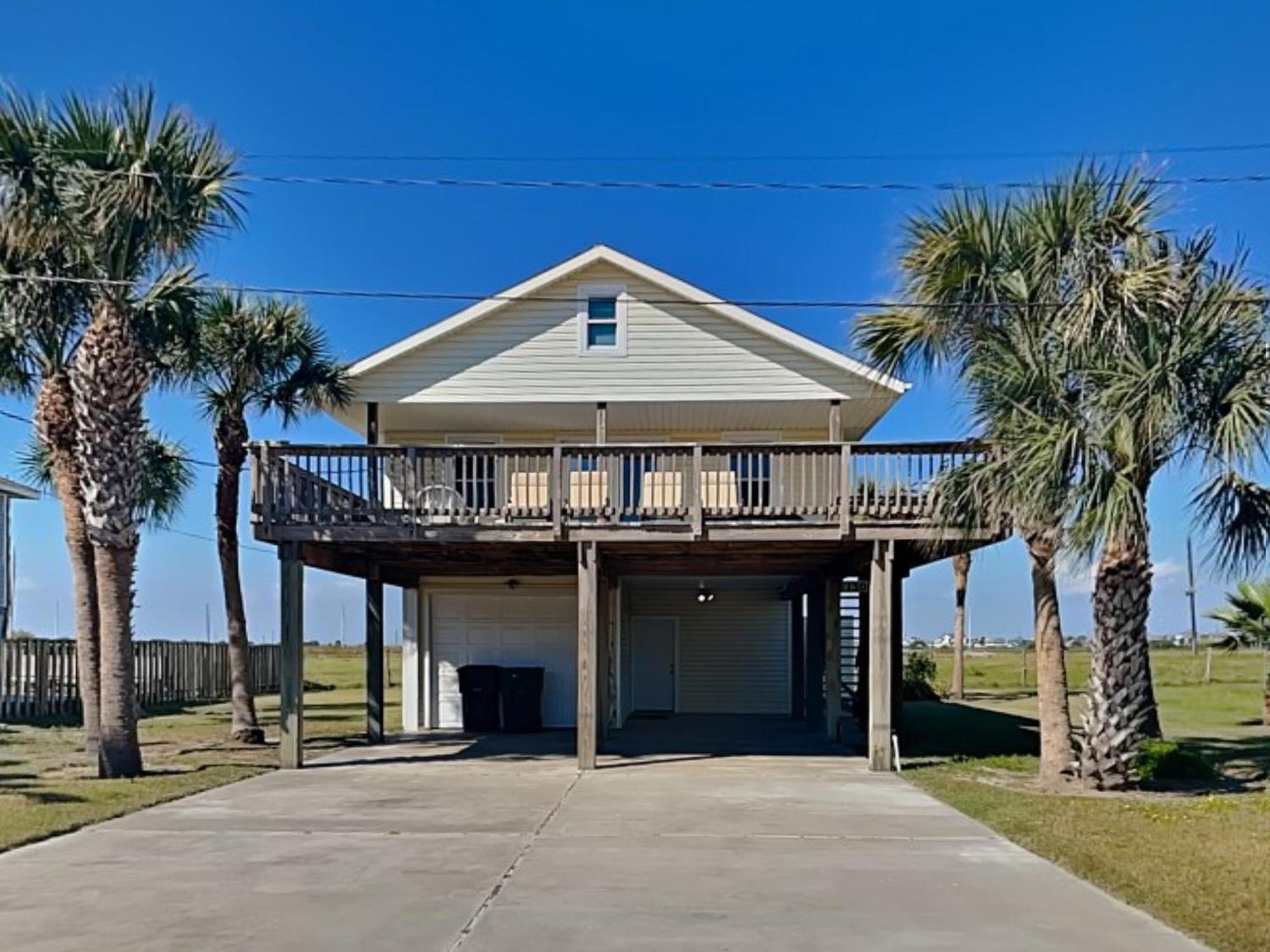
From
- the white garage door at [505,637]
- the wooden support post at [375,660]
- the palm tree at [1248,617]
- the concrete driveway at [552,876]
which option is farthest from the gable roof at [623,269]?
the palm tree at [1248,617]

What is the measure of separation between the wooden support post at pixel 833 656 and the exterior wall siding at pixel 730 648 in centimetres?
430

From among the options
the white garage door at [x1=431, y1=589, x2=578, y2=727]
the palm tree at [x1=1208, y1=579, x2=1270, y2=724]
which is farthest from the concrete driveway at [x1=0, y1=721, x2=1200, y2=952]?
the palm tree at [x1=1208, y1=579, x2=1270, y2=724]

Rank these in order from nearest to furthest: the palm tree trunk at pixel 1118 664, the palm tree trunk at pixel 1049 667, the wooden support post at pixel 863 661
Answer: the palm tree trunk at pixel 1118 664, the palm tree trunk at pixel 1049 667, the wooden support post at pixel 863 661

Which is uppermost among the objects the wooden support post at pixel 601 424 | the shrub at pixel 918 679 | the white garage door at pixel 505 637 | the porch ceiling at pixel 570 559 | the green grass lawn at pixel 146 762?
the wooden support post at pixel 601 424

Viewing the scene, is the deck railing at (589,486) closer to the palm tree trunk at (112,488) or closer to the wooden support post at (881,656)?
the wooden support post at (881,656)

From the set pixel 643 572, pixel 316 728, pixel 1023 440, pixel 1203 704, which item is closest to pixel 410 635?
pixel 316 728

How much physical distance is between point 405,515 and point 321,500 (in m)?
1.02

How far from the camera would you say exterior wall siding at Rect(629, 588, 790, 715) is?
22234 mm

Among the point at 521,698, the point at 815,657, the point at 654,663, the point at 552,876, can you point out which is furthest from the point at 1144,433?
the point at 654,663

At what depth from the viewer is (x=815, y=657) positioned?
2000cm

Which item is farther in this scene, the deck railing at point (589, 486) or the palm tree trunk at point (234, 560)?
the palm tree trunk at point (234, 560)

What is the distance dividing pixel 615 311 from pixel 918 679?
14268 millimetres

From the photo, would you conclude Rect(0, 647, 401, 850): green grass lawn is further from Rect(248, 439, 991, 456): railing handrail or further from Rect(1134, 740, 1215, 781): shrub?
Rect(1134, 740, 1215, 781): shrub

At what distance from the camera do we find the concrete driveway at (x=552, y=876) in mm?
6105
